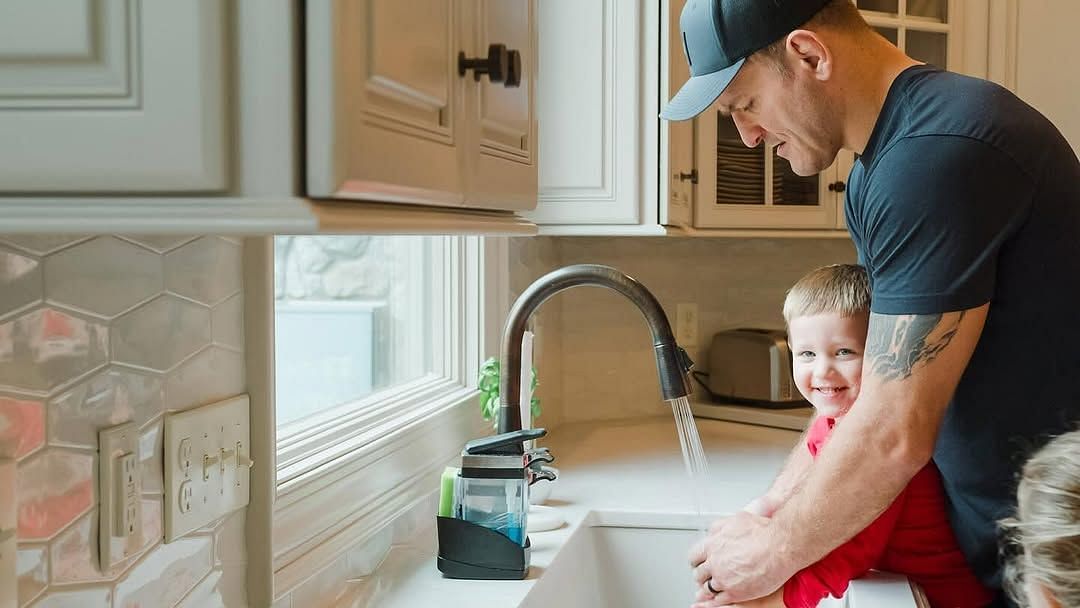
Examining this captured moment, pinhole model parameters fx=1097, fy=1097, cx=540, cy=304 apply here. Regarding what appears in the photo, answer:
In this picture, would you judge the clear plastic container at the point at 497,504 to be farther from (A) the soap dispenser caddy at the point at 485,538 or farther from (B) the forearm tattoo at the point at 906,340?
(B) the forearm tattoo at the point at 906,340

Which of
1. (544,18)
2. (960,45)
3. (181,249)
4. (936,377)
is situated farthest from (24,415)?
(960,45)

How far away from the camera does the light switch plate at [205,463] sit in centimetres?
107

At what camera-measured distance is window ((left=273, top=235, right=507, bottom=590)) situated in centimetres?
150

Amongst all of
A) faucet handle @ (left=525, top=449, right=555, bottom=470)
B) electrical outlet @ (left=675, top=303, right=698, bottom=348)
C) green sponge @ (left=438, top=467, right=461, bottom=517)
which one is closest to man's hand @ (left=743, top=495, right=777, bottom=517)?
faucet handle @ (left=525, top=449, right=555, bottom=470)

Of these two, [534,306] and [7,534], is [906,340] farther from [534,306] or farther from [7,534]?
[7,534]

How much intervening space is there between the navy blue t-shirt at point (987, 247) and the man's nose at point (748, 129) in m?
0.24

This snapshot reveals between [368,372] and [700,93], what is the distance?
85 centimetres

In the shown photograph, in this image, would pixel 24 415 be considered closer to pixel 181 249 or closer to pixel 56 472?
pixel 56 472

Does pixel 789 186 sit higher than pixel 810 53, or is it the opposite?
pixel 810 53

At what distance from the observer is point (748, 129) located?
1.70 meters

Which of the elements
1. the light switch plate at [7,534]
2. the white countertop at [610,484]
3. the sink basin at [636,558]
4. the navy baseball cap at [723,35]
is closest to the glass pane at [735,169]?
the white countertop at [610,484]

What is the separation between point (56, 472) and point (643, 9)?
73.6 inches

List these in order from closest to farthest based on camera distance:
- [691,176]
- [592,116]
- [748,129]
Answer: [748,129] < [592,116] < [691,176]

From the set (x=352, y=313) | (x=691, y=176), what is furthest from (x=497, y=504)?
(x=691, y=176)
